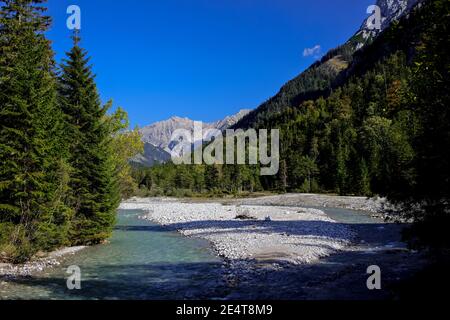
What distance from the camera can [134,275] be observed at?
1873cm

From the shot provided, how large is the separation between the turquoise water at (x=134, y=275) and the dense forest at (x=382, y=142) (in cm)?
902

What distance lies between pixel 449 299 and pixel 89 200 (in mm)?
24750

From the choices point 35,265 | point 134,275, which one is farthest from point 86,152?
point 134,275

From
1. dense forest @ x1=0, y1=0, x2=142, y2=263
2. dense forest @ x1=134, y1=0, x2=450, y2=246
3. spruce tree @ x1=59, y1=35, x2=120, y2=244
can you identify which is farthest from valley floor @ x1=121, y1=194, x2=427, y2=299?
dense forest @ x1=0, y1=0, x2=142, y2=263

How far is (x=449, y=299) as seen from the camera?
32.7ft

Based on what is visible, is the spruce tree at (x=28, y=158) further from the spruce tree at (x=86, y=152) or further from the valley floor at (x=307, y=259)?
the valley floor at (x=307, y=259)

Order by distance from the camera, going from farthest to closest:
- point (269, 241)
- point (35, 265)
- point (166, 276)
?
point (269, 241) < point (35, 265) < point (166, 276)

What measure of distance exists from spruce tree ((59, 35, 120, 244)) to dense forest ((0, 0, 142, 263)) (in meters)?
0.07

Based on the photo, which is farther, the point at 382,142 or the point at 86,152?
the point at 382,142

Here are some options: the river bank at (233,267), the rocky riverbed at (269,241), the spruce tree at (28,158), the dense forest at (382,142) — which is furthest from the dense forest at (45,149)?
the dense forest at (382,142)

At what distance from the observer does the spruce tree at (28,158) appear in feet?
67.1

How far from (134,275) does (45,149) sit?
9559 millimetres

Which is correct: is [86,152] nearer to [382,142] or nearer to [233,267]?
[233,267]

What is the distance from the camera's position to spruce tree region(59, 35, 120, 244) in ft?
90.9
